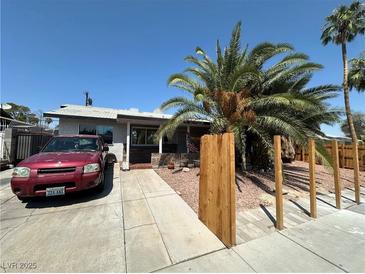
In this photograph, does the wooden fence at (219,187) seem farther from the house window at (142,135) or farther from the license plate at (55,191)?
the house window at (142,135)

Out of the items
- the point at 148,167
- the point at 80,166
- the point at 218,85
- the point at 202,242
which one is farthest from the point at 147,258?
the point at 148,167

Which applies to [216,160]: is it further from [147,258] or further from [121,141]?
[121,141]

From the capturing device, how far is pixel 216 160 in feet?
11.2

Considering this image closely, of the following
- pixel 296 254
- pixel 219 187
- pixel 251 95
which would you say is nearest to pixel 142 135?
pixel 251 95

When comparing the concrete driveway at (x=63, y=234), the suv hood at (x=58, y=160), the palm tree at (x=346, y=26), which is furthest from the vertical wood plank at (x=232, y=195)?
the palm tree at (x=346, y=26)

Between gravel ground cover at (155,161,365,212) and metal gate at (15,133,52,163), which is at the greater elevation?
metal gate at (15,133,52,163)

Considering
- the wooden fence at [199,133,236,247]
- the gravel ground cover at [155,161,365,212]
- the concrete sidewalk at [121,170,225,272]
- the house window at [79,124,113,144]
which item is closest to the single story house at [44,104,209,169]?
the house window at [79,124,113,144]

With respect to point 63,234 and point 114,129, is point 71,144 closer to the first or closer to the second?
point 63,234

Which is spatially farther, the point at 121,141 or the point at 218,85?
the point at 121,141

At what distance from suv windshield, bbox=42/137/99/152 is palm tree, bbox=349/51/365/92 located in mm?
17299

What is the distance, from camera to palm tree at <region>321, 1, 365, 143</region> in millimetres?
12312

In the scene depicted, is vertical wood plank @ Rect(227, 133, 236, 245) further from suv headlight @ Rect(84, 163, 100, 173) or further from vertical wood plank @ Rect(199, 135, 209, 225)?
suv headlight @ Rect(84, 163, 100, 173)

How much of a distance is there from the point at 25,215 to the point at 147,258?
331cm

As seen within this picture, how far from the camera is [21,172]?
4176 mm
